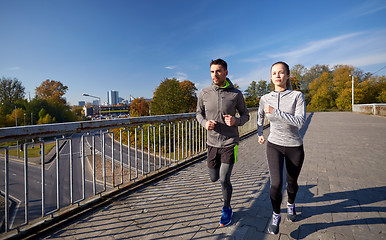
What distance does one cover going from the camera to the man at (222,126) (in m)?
2.45

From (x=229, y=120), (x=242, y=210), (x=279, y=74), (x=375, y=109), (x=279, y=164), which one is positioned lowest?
(x=242, y=210)

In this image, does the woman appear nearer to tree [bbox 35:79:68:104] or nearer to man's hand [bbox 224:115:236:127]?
man's hand [bbox 224:115:236:127]

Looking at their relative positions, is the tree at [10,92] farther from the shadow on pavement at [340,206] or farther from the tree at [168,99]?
the shadow on pavement at [340,206]

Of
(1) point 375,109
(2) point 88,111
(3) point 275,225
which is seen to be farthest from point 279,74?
(2) point 88,111

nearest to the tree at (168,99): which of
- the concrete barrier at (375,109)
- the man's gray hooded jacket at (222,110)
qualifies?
the concrete barrier at (375,109)

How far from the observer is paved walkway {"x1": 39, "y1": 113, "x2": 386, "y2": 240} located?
2.27 m

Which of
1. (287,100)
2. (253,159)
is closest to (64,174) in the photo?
(253,159)

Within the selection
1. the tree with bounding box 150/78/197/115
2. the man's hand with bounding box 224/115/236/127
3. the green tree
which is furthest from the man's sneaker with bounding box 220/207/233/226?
the green tree

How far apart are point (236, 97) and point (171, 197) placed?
199cm

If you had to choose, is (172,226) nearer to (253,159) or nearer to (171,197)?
(171,197)

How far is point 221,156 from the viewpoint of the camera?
2.50 m

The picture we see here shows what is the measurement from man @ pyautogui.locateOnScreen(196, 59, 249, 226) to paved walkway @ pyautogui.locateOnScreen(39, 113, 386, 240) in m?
0.42

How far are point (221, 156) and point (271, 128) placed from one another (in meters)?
0.74

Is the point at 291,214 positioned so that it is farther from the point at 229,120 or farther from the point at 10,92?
the point at 10,92
